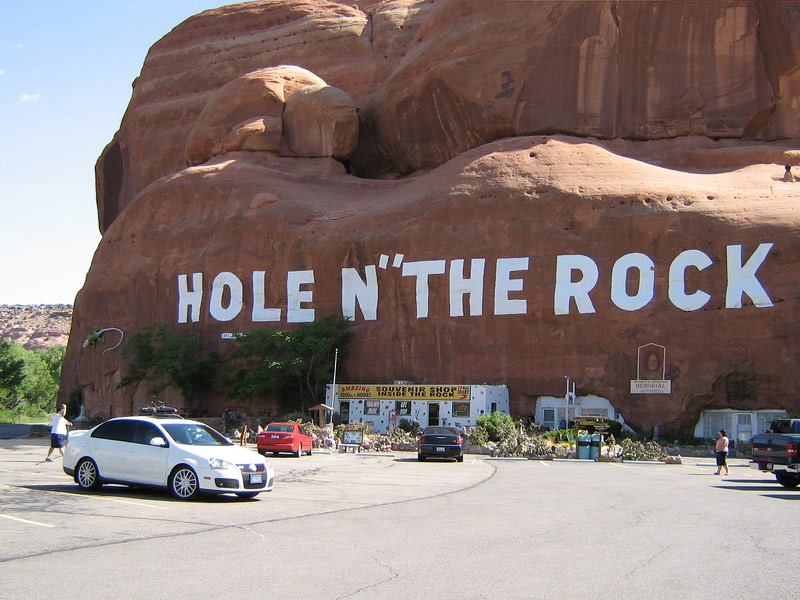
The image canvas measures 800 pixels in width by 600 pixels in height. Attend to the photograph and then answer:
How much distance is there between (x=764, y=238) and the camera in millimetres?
42031

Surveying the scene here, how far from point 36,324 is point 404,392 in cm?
13051

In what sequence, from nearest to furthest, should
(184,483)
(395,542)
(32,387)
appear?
1. (395,542)
2. (184,483)
3. (32,387)

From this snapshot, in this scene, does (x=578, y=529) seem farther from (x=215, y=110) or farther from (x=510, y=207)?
(x=215, y=110)

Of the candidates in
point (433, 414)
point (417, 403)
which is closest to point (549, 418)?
point (433, 414)

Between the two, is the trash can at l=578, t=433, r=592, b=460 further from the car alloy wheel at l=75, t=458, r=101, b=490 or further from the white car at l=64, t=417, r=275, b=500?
the car alloy wheel at l=75, t=458, r=101, b=490

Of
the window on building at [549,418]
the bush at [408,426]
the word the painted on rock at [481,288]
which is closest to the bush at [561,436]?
the window on building at [549,418]

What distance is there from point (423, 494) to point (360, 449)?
64.3ft

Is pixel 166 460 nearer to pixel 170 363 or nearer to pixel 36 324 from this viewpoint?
pixel 170 363

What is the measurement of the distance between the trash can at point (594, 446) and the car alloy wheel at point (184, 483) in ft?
71.1

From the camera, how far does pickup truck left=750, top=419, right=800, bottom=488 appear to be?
2102cm

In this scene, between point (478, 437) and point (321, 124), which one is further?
point (321, 124)

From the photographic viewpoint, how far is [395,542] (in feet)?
37.0

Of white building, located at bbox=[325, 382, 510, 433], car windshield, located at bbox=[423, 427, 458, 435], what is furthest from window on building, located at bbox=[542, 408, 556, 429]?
car windshield, located at bbox=[423, 427, 458, 435]

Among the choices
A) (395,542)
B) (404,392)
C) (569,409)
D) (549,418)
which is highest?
(404,392)
